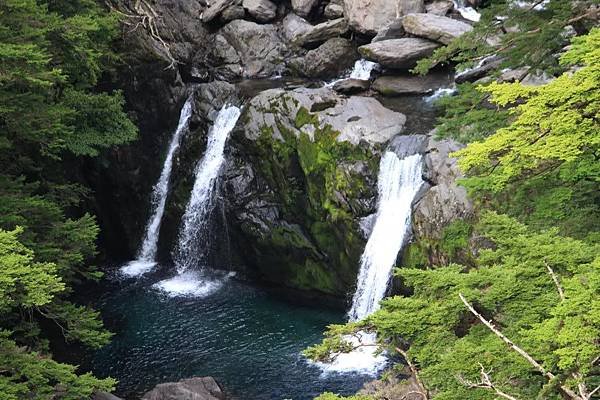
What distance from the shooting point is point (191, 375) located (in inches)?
545

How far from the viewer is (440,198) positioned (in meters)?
13.6

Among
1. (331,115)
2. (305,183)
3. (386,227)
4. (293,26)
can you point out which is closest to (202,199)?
(305,183)

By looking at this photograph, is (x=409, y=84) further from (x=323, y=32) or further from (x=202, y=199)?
(x=202, y=199)

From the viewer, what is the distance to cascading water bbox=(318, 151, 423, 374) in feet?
48.8

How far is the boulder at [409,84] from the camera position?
18562mm

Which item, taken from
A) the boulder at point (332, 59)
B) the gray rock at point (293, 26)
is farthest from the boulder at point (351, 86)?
the gray rock at point (293, 26)

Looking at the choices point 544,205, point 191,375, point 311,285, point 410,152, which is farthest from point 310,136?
point 544,205

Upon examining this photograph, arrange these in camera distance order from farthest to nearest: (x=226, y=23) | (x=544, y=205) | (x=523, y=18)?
(x=226, y=23) → (x=523, y=18) → (x=544, y=205)

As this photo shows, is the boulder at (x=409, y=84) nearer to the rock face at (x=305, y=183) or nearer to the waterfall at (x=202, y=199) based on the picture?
the rock face at (x=305, y=183)

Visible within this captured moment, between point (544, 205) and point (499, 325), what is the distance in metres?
3.35

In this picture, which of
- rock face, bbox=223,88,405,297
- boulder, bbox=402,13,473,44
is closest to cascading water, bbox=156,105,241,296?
rock face, bbox=223,88,405,297

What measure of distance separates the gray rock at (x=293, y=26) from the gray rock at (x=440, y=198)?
11.2 meters

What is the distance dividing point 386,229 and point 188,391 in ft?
20.8

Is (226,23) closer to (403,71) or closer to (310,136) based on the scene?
(403,71)
